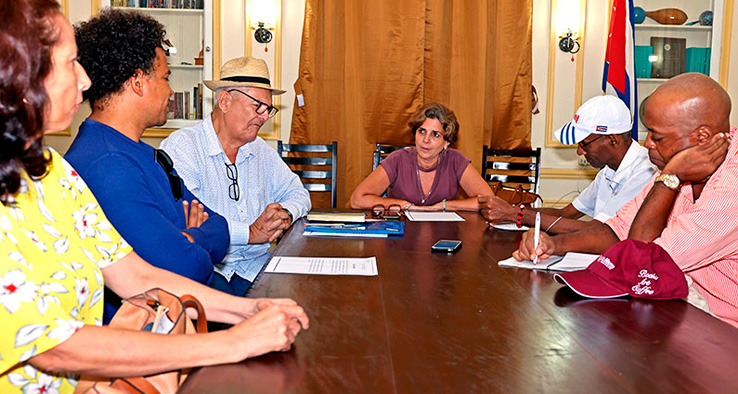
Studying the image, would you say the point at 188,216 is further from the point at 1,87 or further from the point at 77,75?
the point at 1,87

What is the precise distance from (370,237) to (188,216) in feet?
2.20

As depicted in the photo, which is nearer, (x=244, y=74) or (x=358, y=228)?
(x=358, y=228)

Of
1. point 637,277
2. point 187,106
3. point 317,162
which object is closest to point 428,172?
point 317,162

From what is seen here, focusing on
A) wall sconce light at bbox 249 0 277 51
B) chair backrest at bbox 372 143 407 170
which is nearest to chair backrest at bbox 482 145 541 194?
chair backrest at bbox 372 143 407 170

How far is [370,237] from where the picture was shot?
2.38m

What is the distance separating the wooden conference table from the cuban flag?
10.4 ft

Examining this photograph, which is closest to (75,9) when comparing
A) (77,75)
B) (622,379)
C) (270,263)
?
(270,263)

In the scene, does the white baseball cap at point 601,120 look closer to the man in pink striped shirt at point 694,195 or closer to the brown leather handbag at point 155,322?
the man in pink striped shirt at point 694,195

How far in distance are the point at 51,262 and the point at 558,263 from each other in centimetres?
142

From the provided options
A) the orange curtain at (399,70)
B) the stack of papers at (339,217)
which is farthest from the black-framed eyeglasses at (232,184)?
the orange curtain at (399,70)

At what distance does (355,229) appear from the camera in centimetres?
246

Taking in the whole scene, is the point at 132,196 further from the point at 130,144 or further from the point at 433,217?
the point at 433,217

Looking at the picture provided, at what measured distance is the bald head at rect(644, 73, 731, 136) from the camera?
1854mm

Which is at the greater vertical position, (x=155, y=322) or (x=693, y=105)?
(x=693, y=105)
